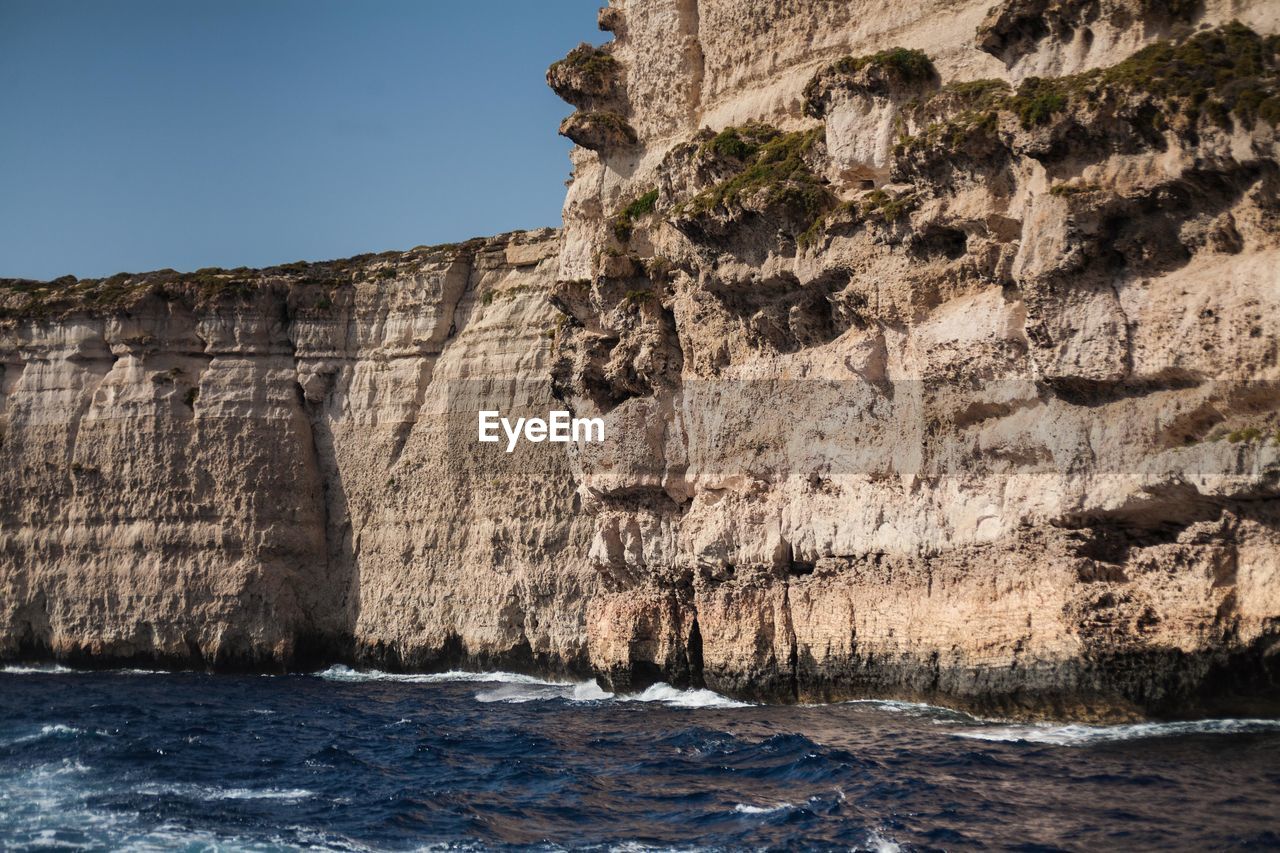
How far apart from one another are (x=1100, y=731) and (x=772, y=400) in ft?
32.7

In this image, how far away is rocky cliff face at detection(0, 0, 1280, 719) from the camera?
1908 centimetres

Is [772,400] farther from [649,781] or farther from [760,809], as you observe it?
[760,809]

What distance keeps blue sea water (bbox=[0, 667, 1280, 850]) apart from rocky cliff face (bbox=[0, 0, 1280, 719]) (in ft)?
6.18

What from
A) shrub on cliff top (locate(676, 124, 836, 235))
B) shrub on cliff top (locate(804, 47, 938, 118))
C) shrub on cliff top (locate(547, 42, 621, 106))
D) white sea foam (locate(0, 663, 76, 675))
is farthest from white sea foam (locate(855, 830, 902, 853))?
white sea foam (locate(0, 663, 76, 675))

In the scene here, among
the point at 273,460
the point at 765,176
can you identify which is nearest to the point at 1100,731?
the point at 765,176

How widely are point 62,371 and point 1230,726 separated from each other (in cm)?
3550

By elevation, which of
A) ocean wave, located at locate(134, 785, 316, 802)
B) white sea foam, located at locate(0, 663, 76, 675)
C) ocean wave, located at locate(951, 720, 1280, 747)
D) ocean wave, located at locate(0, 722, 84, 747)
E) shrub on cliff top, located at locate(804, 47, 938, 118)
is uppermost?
shrub on cliff top, located at locate(804, 47, 938, 118)

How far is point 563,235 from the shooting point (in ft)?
118

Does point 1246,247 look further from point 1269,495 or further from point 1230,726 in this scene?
point 1230,726

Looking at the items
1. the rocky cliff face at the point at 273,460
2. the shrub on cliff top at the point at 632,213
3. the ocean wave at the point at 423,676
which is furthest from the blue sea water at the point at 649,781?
the rocky cliff face at the point at 273,460

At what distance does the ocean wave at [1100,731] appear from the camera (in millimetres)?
18000

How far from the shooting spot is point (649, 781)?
19.0 m

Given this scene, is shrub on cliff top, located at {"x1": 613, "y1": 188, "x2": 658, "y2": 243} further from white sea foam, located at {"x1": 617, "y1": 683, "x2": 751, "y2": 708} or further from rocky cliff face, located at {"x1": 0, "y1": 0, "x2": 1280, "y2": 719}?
white sea foam, located at {"x1": 617, "y1": 683, "x2": 751, "y2": 708}

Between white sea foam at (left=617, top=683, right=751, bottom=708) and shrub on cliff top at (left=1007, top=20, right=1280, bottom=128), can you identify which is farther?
white sea foam at (left=617, top=683, right=751, bottom=708)
